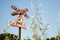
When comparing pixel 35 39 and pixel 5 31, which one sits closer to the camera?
pixel 35 39

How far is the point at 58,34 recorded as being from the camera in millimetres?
8484

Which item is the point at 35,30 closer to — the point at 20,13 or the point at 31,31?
the point at 31,31

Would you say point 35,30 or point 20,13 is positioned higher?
point 20,13

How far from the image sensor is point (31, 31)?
7.33 metres

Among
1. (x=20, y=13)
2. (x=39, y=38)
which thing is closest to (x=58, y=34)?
(x=39, y=38)

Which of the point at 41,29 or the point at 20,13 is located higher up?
the point at 20,13

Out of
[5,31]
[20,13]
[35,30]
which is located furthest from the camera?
[20,13]

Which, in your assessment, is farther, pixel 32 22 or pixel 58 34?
pixel 58 34

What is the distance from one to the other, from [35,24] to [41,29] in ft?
0.89

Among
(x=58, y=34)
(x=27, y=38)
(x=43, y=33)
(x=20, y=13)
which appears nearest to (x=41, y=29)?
(x=43, y=33)

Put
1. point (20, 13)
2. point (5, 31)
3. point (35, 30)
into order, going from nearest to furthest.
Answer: point (35, 30) → point (5, 31) → point (20, 13)

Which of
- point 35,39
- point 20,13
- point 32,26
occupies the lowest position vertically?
point 35,39

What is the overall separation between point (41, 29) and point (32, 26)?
33 cm

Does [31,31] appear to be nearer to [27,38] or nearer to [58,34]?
[27,38]
